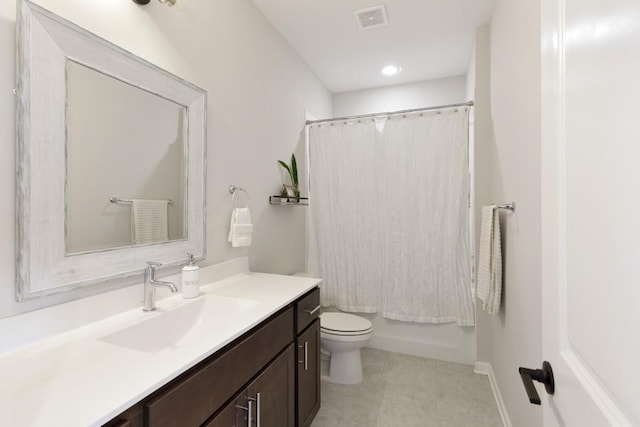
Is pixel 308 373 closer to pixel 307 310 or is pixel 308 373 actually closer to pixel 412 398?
pixel 307 310

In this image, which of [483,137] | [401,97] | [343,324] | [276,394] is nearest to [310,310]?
[276,394]

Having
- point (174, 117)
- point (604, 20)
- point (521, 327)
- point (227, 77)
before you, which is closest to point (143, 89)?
point (174, 117)

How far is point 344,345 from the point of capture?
2125 mm

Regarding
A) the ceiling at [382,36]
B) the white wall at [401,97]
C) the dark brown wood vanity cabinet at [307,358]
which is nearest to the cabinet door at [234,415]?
the dark brown wood vanity cabinet at [307,358]

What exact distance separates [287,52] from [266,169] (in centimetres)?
108

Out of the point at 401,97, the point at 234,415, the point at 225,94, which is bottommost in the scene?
the point at 234,415

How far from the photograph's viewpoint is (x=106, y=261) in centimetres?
112

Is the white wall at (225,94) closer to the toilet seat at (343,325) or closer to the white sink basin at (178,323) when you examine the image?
the white sink basin at (178,323)

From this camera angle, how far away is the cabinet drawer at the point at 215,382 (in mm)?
762

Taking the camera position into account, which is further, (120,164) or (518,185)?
(518,185)

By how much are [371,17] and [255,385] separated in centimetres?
238

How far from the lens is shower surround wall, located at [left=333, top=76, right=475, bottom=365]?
8.05 ft

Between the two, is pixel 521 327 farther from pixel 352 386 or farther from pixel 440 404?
pixel 352 386

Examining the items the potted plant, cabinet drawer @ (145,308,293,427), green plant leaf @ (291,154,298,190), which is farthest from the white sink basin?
green plant leaf @ (291,154,298,190)
